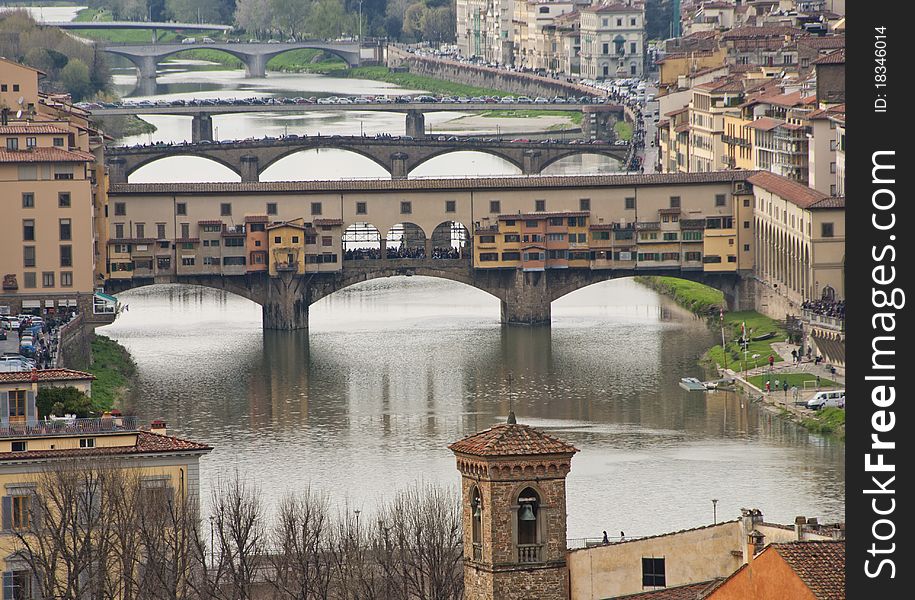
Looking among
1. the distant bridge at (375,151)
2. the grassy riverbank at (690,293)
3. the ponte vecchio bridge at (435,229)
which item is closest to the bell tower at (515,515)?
the ponte vecchio bridge at (435,229)

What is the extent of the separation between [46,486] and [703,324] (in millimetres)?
39871

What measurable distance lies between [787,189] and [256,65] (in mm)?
98996

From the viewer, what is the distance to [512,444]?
72.5 feet

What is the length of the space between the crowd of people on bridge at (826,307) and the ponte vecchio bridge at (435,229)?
24.1 feet

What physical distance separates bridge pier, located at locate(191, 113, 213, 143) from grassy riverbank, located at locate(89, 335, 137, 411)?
5273 cm

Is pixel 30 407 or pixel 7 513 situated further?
pixel 30 407

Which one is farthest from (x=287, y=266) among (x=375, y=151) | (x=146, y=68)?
(x=146, y=68)

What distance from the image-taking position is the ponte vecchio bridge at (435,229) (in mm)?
71312

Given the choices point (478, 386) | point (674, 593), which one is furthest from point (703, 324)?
point (674, 593)

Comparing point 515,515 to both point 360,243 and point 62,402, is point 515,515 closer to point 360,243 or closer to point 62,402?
point 62,402

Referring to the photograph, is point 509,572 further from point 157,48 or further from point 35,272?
point 157,48

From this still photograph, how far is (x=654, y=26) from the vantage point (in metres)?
156

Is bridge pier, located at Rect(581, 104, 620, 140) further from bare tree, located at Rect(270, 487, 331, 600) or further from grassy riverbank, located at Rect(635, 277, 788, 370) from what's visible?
bare tree, located at Rect(270, 487, 331, 600)

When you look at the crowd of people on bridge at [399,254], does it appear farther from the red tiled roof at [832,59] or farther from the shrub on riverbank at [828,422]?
the shrub on riverbank at [828,422]
